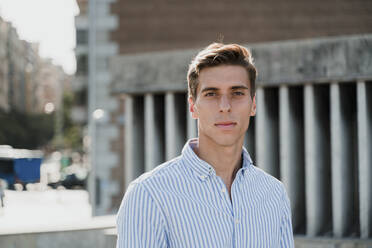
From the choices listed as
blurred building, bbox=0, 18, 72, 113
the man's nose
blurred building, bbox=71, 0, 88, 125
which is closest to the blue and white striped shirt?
the man's nose

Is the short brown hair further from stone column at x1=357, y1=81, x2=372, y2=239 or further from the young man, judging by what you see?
stone column at x1=357, y1=81, x2=372, y2=239

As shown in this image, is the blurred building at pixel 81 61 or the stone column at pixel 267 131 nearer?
the stone column at pixel 267 131

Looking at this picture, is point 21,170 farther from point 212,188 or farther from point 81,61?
point 81,61

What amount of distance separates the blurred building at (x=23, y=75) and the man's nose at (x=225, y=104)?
46.8 ft

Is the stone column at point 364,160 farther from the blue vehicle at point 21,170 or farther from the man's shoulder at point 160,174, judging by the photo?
the blue vehicle at point 21,170

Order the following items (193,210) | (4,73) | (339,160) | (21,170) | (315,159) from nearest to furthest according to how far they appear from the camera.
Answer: (193,210)
(339,160)
(315,159)
(21,170)
(4,73)

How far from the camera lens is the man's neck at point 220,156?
2.54 meters

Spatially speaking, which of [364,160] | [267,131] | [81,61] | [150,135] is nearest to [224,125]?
[364,160]

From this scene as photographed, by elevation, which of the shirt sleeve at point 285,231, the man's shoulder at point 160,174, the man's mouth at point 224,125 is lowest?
the shirt sleeve at point 285,231

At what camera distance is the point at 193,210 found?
2363mm

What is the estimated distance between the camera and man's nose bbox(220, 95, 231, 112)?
248 cm

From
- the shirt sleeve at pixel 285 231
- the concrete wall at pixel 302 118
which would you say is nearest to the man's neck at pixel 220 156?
the shirt sleeve at pixel 285 231

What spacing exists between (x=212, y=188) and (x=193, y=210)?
0.17 metres

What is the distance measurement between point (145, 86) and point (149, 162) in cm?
124
